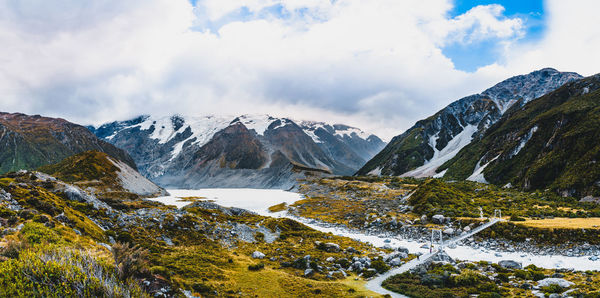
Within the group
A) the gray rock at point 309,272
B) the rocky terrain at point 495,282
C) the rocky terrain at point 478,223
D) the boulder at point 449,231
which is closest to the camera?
the rocky terrain at point 495,282

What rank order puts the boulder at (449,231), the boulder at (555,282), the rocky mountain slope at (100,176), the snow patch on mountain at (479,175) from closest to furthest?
the boulder at (555,282), the boulder at (449,231), the rocky mountain slope at (100,176), the snow patch on mountain at (479,175)

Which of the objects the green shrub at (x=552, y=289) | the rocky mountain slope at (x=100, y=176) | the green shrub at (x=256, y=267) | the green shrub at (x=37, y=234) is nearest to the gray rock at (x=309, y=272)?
the green shrub at (x=256, y=267)

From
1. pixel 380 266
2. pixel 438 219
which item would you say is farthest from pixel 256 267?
pixel 438 219

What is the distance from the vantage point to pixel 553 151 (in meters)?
99.9

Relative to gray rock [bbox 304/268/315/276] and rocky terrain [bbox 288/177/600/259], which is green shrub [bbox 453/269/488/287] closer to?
gray rock [bbox 304/268/315/276]

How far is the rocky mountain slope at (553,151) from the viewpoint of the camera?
79625mm

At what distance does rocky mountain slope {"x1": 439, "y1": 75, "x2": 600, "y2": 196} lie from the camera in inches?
3135

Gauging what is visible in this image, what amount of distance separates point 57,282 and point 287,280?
19.7m

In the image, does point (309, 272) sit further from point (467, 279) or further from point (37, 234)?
point (37, 234)

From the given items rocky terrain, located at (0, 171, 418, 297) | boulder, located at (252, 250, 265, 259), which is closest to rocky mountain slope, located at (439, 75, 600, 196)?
rocky terrain, located at (0, 171, 418, 297)

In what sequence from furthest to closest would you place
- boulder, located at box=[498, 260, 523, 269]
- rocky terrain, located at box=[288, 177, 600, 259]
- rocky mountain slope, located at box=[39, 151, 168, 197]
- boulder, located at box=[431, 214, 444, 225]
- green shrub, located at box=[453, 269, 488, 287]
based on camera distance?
rocky mountain slope, located at box=[39, 151, 168, 197] < boulder, located at box=[431, 214, 444, 225] < rocky terrain, located at box=[288, 177, 600, 259] < boulder, located at box=[498, 260, 523, 269] < green shrub, located at box=[453, 269, 488, 287]

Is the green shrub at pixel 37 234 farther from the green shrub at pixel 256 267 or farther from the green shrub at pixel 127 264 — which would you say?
the green shrub at pixel 256 267

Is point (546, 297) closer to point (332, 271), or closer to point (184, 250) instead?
point (332, 271)

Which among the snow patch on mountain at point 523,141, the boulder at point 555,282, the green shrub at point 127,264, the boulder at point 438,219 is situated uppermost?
the snow patch on mountain at point 523,141
